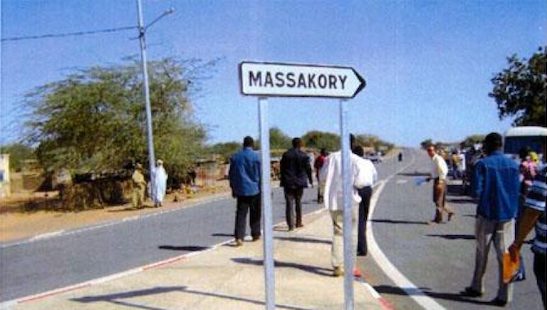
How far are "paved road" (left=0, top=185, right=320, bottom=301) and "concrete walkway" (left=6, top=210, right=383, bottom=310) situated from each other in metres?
1.32

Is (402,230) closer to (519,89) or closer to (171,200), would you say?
(171,200)

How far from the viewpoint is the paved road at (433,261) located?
6.87 metres

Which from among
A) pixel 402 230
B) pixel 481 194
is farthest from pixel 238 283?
pixel 402 230

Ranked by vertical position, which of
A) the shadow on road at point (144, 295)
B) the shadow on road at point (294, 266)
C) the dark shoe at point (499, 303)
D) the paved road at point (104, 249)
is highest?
the shadow on road at point (144, 295)

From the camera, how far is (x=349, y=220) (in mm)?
5488

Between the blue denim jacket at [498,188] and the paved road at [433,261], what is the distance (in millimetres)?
947

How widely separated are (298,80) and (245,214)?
220 inches

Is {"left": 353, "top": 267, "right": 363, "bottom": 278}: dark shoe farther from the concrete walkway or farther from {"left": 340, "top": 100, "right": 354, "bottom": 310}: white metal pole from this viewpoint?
{"left": 340, "top": 100, "right": 354, "bottom": 310}: white metal pole

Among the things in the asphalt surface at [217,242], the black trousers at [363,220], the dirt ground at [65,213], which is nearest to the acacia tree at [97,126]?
the dirt ground at [65,213]

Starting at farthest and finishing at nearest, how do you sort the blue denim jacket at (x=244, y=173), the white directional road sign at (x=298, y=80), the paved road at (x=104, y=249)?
the blue denim jacket at (x=244, y=173)
the paved road at (x=104, y=249)
the white directional road sign at (x=298, y=80)

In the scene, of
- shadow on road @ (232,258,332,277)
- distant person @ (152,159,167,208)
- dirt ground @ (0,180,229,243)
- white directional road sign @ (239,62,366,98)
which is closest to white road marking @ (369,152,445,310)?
shadow on road @ (232,258,332,277)

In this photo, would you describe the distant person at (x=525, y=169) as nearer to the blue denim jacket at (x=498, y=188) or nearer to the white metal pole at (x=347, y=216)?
the blue denim jacket at (x=498, y=188)

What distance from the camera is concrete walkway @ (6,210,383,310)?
21.4ft

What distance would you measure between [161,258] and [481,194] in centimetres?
563
